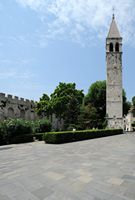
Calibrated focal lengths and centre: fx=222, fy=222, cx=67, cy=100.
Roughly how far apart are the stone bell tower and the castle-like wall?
14.3 metres

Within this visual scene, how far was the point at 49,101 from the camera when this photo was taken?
3906 cm

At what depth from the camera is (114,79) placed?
42.9m

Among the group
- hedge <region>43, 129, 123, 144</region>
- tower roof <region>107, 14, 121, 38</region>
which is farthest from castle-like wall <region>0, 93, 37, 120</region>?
tower roof <region>107, 14, 121, 38</region>

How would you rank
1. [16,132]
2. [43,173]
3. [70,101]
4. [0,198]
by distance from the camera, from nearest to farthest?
[0,198], [43,173], [16,132], [70,101]

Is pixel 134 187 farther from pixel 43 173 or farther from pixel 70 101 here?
pixel 70 101

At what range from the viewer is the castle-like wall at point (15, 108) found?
34000 mm

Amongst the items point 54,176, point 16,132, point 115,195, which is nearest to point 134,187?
point 115,195

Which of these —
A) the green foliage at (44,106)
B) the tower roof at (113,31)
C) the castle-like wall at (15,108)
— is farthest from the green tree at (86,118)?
the tower roof at (113,31)

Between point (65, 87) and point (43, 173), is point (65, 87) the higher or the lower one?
the higher one

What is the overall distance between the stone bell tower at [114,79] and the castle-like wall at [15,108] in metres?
14.3

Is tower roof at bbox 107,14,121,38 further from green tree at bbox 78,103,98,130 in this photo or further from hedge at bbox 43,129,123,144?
hedge at bbox 43,129,123,144

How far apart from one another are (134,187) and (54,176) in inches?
91.4

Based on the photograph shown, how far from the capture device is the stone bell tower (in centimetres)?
4128

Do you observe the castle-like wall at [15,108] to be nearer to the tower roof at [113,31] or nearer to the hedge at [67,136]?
the hedge at [67,136]
